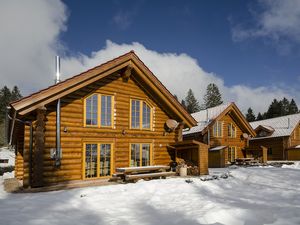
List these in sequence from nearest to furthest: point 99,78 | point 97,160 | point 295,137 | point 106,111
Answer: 1. point 99,78
2. point 97,160
3. point 106,111
4. point 295,137

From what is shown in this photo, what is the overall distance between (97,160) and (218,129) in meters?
18.4

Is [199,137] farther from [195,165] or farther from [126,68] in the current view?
[126,68]

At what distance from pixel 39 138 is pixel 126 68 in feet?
20.1

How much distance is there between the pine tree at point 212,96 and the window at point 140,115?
208 ft

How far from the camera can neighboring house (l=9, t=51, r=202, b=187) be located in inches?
507

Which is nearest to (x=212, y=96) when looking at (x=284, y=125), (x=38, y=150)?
(x=284, y=125)

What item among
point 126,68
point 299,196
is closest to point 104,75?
point 126,68

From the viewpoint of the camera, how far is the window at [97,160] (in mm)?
14615

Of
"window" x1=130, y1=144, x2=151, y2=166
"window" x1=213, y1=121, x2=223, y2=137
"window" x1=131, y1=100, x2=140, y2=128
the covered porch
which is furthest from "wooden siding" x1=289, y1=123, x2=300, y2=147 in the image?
"window" x1=131, y1=100, x2=140, y2=128

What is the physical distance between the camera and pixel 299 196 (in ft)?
36.7

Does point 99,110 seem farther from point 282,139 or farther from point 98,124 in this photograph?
point 282,139

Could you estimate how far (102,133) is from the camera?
15180mm

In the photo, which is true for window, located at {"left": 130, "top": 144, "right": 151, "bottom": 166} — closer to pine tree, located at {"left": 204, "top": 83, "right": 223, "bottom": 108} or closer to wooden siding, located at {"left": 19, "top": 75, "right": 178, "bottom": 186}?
wooden siding, located at {"left": 19, "top": 75, "right": 178, "bottom": 186}

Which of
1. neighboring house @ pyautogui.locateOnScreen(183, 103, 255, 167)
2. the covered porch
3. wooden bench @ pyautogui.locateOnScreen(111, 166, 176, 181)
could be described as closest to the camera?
wooden bench @ pyautogui.locateOnScreen(111, 166, 176, 181)
